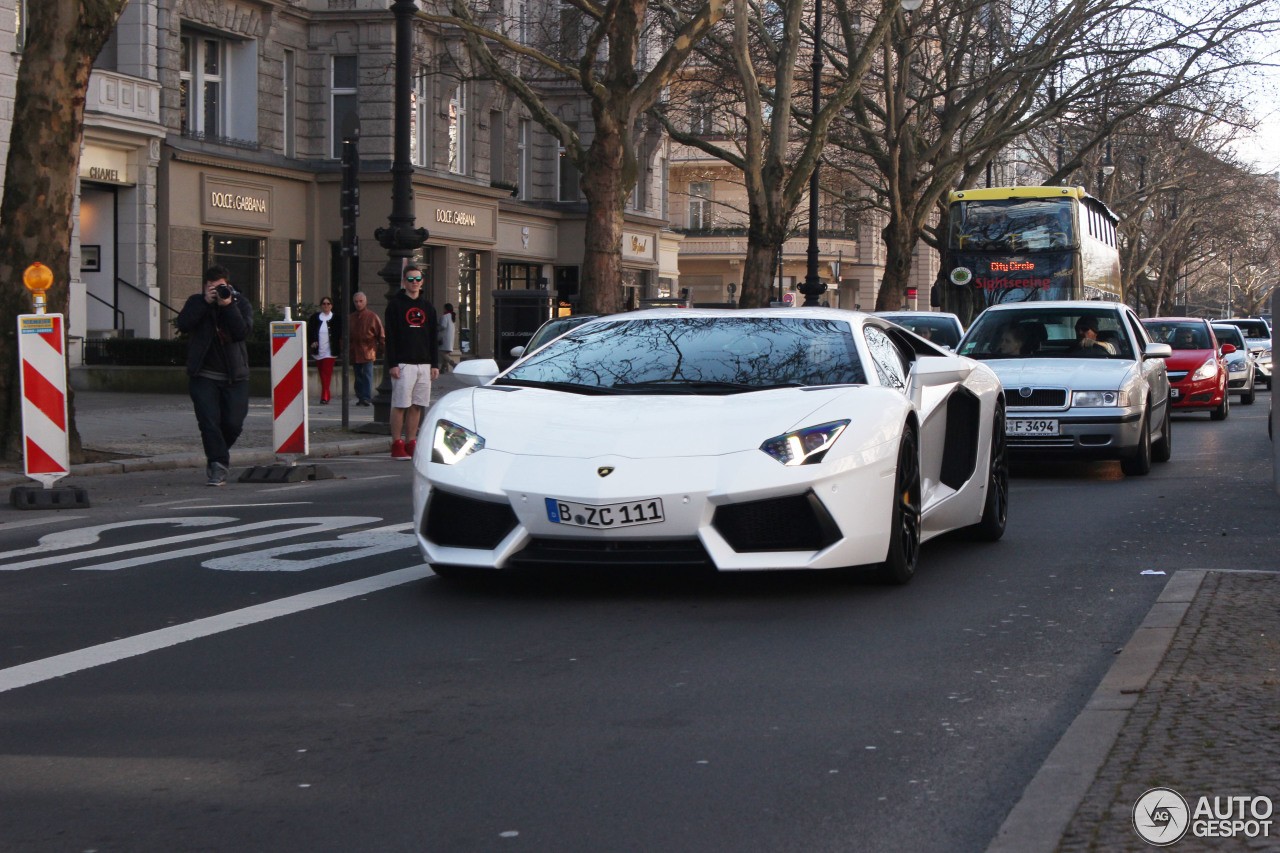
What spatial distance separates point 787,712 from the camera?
521 centimetres

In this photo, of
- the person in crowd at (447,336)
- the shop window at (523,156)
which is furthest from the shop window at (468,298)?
the shop window at (523,156)

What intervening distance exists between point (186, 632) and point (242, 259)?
1169 inches

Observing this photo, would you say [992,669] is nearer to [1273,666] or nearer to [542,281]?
[1273,666]

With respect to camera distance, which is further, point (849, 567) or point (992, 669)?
point (849, 567)

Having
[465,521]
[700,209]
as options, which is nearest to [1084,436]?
[465,521]

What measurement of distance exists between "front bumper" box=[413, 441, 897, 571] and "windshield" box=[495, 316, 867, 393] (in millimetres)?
814

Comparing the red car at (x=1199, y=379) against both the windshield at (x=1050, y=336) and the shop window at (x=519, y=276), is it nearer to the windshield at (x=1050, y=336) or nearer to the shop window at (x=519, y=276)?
the windshield at (x=1050, y=336)

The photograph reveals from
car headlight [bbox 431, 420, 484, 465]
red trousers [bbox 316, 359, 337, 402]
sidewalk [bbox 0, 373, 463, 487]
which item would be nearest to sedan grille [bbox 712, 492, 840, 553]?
car headlight [bbox 431, 420, 484, 465]

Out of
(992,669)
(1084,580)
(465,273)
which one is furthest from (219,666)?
(465,273)

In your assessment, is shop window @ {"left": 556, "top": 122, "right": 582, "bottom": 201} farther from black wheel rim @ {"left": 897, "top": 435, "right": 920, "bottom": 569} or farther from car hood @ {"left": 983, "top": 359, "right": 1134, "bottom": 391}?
black wheel rim @ {"left": 897, "top": 435, "right": 920, "bottom": 569}

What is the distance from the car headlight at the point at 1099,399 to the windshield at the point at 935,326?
27.3 ft

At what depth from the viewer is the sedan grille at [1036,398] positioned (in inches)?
550

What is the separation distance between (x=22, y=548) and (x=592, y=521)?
162 inches

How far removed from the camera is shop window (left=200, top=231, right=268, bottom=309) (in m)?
34.0
